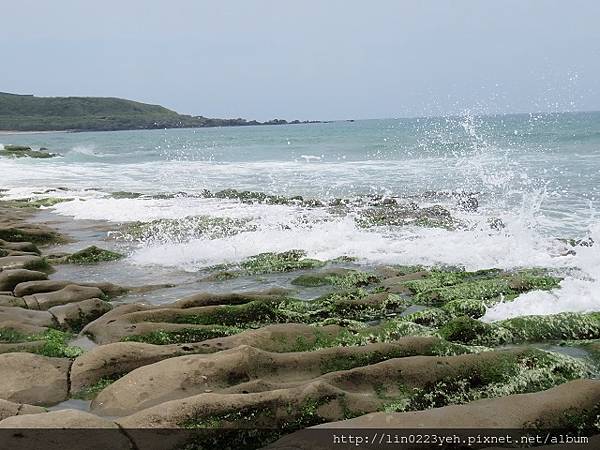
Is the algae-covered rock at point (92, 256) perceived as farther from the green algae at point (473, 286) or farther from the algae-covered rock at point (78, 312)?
the green algae at point (473, 286)

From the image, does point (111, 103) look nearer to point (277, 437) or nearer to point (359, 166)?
point (359, 166)

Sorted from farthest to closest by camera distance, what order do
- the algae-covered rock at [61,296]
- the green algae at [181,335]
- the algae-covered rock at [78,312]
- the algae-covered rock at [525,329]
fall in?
1. the algae-covered rock at [61,296]
2. the algae-covered rock at [78,312]
3. the algae-covered rock at [525,329]
4. the green algae at [181,335]

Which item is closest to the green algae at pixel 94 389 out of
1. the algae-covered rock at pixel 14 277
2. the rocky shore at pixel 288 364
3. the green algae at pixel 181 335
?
the rocky shore at pixel 288 364

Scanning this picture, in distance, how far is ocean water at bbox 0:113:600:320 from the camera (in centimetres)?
1294

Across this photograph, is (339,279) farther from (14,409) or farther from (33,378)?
(14,409)

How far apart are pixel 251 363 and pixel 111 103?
19507 centimetres

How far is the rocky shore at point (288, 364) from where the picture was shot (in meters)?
5.00

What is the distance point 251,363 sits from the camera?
6.14 m

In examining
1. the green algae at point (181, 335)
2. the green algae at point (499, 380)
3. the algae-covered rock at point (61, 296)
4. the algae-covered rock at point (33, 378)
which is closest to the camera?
the green algae at point (499, 380)

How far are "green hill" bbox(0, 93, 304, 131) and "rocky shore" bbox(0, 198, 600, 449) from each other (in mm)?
Answer: 152938

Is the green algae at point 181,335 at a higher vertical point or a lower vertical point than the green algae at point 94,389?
higher

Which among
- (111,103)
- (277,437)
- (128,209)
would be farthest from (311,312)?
(111,103)

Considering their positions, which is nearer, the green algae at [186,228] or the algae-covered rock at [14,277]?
the algae-covered rock at [14,277]

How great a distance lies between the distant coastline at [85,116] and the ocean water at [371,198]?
368 ft
